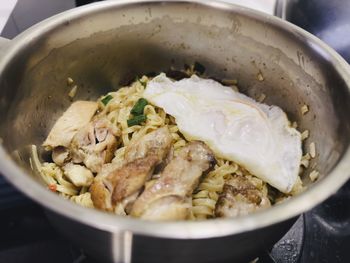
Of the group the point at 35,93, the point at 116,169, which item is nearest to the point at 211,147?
the point at 116,169

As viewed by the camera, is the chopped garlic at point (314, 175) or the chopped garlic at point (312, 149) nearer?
the chopped garlic at point (314, 175)

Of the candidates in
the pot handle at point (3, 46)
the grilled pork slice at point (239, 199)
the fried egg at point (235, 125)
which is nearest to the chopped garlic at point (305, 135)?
the fried egg at point (235, 125)

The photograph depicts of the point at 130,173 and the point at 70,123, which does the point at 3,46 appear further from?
the point at 130,173

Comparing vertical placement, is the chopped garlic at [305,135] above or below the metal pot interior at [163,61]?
below

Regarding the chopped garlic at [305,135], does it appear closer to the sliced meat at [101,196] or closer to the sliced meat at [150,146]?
the sliced meat at [150,146]

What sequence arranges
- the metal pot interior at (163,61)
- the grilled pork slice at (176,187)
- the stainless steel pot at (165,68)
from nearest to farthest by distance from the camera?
1. the stainless steel pot at (165,68)
2. the grilled pork slice at (176,187)
3. the metal pot interior at (163,61)

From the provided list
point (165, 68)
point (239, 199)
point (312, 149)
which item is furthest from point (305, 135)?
point (165, 68)

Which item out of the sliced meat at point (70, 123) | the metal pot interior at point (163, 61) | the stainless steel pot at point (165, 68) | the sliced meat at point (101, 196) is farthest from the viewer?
the sliced meat at point (70, 123)
